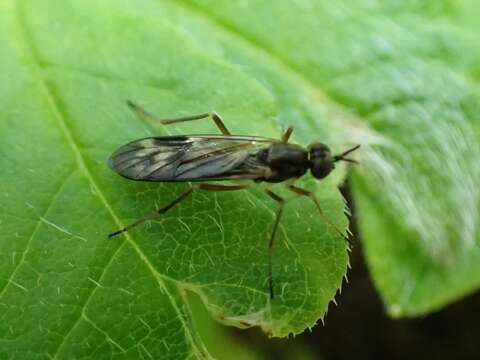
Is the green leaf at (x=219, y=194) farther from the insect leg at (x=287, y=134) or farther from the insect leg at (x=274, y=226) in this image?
the insect leg at (x=287, y=134)

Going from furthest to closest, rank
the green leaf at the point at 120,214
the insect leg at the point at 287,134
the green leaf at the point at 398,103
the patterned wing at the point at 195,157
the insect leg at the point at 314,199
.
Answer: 1. the green leaf at the point at 398,103
2. the insect leg at the point at 287,134
3. the patterned wing at the point at 195,157
4. the insect leg at the point at 314,199
5. the green leaf at the point at 120,214

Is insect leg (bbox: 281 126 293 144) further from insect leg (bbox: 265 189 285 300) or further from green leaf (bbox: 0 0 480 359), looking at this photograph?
insect leg (bbox: 265 189 285 300)

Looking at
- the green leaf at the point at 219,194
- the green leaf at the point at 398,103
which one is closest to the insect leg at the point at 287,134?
the green leaf at the point at 219,194

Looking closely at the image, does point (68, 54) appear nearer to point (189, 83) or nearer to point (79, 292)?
point (189, 83)

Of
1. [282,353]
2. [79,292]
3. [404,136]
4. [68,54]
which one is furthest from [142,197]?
[282,353]

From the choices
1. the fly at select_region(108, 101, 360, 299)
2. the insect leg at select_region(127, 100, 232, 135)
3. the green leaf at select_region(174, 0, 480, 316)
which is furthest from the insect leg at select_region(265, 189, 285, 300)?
the green leaf at select_region(174, 0, 480, 316)
